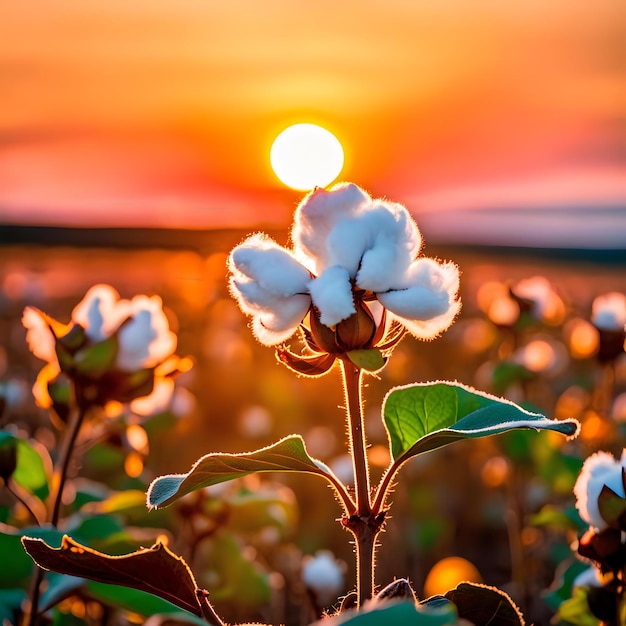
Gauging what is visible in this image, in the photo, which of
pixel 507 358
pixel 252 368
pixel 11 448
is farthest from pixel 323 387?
pixel 11 448

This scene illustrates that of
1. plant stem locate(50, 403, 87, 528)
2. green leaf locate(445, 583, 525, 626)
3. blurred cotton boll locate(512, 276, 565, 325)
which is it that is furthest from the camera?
blurred cotton boll locate(512, 276, 565, 325)

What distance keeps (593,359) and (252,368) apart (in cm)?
245

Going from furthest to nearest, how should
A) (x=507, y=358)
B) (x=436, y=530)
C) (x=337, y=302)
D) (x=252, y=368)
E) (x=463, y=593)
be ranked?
(x=252, y=368)
(x=436, y=530)
(x=507, y=358)
(x=463, y=593)
(x=337, y=302)

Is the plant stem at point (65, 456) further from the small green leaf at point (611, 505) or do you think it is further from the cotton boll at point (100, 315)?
the small green leaf at point (611, 505)

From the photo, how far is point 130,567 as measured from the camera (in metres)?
0.90

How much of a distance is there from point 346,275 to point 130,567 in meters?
0.33

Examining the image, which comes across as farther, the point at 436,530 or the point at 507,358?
the point at 436,530

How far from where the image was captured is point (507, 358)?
8.99ft

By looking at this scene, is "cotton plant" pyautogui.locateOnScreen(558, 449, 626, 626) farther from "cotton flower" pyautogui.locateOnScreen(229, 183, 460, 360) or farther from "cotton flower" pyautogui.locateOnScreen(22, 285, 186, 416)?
"cotton flower" pyautogui.locateOnScreen(22, 285, 186, 416)

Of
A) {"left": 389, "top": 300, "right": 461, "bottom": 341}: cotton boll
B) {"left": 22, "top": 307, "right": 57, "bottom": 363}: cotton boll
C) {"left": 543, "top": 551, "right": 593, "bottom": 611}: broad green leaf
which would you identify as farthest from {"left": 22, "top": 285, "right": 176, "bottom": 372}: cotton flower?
{"left": 543, "top": 551, "right": 593, "bottom": 611}: broad green leaf

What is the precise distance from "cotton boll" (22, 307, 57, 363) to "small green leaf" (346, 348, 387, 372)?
77cm

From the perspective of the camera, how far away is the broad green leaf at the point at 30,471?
5.42ft

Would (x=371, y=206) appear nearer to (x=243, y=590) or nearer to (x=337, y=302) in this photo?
(x=337, y=302)

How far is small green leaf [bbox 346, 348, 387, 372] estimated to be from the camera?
86cm
